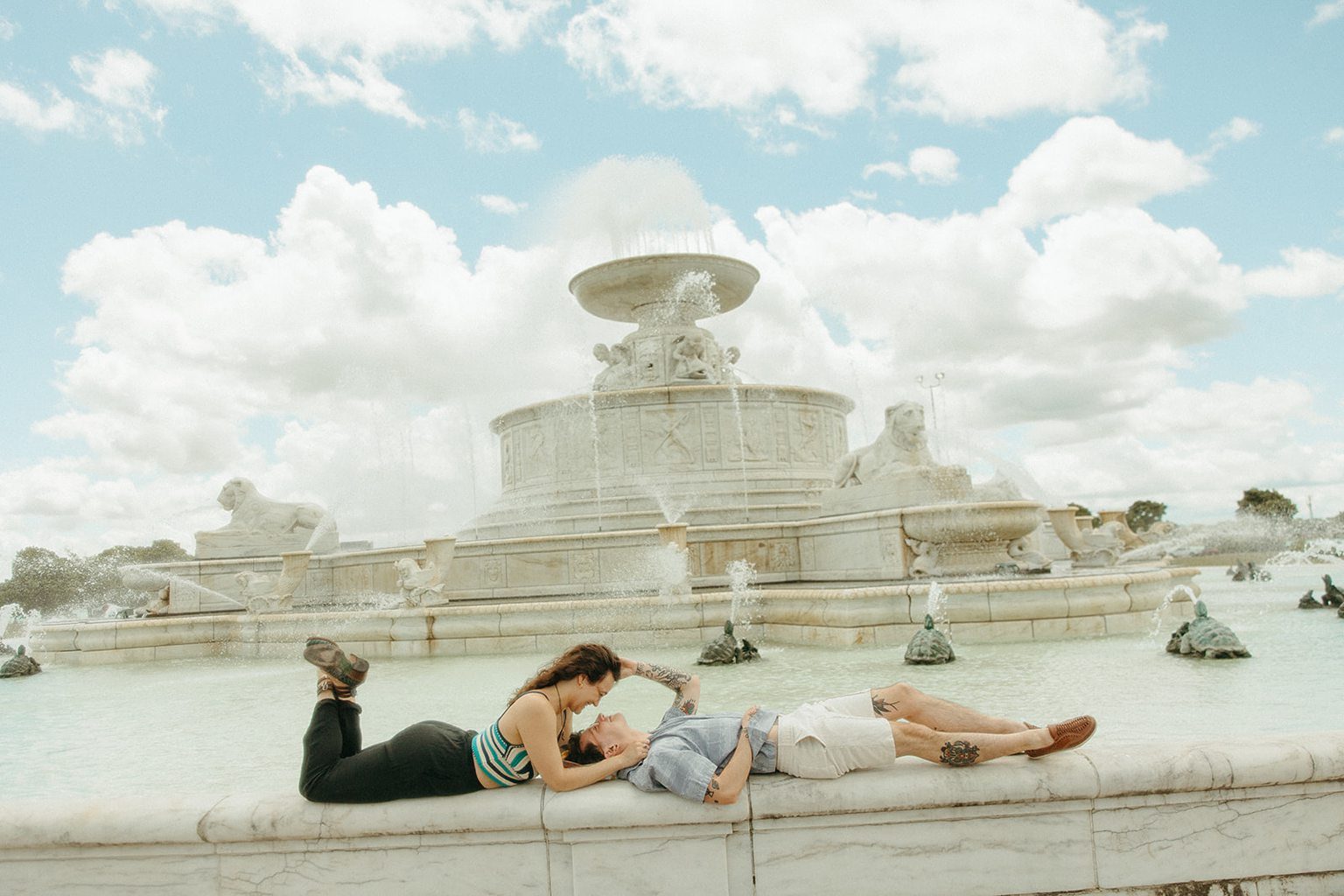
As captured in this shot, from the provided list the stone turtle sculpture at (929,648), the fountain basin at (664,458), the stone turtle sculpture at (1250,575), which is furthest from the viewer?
the stone turtle sculpture at (1250,575)

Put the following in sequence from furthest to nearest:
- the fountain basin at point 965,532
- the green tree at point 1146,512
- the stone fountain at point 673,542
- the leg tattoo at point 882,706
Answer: the green tree at point 1146,512 → the fountain basin at point 965,532 → the stone fountain at point 673,542 → the leg tattoo at point 882,706

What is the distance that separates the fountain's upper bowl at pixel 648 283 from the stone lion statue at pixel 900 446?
7480 mm

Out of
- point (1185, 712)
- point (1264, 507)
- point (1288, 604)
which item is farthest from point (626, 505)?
point (1264, 507)

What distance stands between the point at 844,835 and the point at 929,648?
5375 millimetres

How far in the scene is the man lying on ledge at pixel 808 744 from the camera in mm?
3059

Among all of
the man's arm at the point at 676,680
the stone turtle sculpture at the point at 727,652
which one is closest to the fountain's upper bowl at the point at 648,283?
the stone turtle sculpture at the point at 727,652

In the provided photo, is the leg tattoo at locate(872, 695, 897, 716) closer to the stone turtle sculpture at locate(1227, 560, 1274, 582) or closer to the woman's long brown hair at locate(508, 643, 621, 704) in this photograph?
the woman's long brown hair at locate(508, 643, 621, 704)

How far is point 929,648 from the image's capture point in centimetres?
817

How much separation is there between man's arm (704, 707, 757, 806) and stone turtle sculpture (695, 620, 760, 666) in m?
5.87

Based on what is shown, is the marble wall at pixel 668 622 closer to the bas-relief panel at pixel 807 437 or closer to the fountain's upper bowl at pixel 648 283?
the bas-relief panel at pixel 807 437

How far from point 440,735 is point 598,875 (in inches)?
27.9

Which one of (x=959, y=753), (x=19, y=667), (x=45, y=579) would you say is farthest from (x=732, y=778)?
(x=45, y=579)

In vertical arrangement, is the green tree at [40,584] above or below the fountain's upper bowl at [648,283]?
below

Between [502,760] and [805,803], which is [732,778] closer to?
[805,803]
